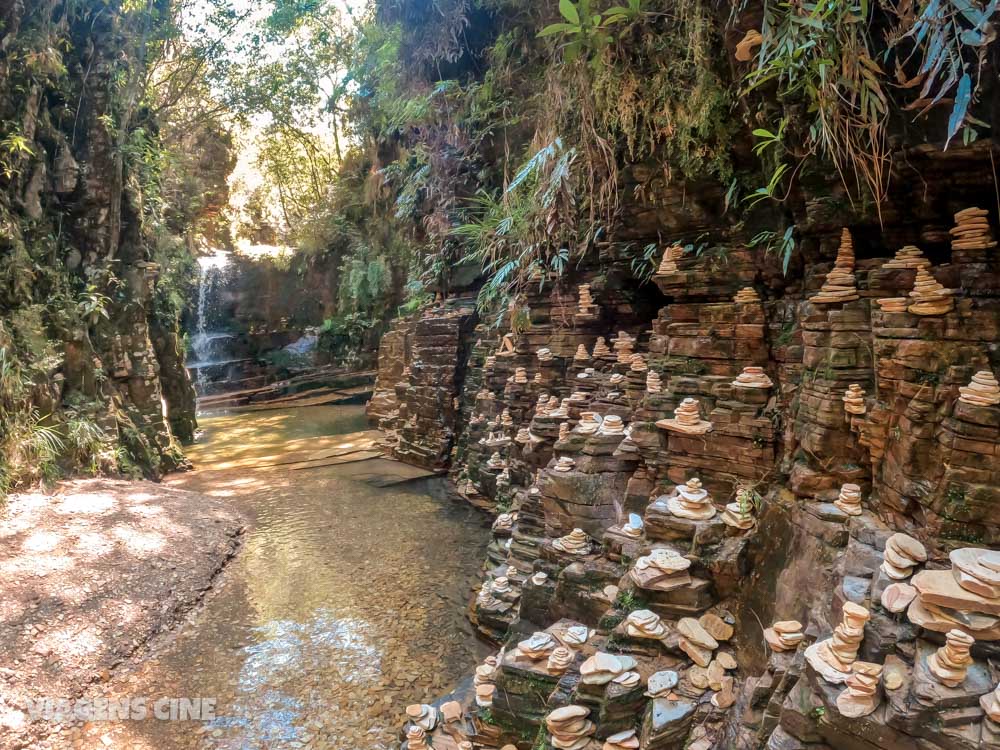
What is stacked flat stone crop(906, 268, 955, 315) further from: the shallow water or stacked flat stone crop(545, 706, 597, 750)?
the shallow water

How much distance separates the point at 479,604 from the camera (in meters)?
5.33

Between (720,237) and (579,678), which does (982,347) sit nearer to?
(720,237)

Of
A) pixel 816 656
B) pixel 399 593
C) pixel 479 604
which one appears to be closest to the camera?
pixel 816 656

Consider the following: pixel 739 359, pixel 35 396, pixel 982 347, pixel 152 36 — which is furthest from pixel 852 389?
pixel 152 36

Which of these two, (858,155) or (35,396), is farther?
(35,396)

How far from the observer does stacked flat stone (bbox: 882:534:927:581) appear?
7.48 ft

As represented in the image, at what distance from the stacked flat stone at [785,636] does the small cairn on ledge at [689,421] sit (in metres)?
1.45

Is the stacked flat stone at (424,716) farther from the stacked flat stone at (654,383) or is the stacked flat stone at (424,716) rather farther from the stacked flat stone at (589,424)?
the stacked flat stone at (654,383)

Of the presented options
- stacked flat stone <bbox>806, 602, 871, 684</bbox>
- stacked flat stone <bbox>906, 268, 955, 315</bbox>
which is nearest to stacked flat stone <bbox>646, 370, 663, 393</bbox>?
stacked flat stone <bbox>906, 268, 955, 315</bbox>

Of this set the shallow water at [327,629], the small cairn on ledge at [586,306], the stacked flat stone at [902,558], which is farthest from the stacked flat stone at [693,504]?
the small cairn on ledge at [586,306]

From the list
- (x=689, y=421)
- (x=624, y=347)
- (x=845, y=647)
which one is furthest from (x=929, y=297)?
(x=624, y=347)

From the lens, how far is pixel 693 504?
3545 millimetres

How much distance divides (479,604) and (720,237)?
4.08m

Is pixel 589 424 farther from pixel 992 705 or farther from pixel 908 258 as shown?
pixel 992 705
